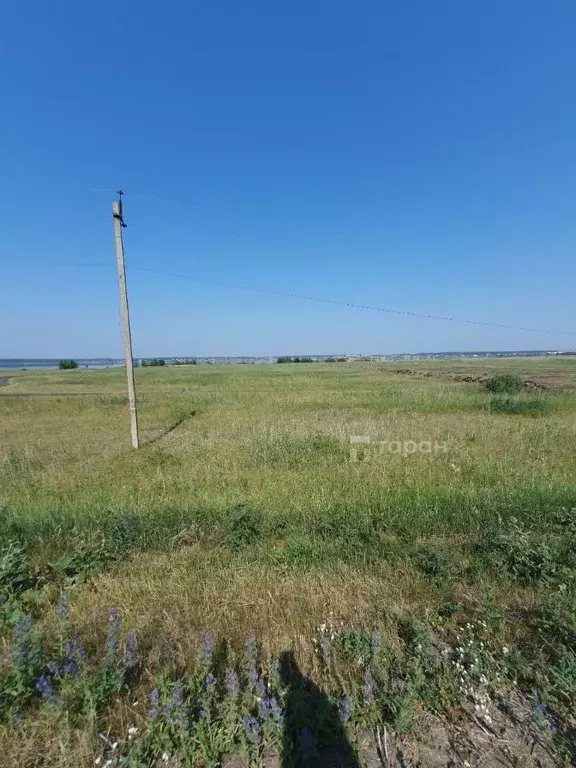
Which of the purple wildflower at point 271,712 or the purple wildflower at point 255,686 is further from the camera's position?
the purple wildflower at point 255,686

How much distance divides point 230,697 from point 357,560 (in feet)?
6.93

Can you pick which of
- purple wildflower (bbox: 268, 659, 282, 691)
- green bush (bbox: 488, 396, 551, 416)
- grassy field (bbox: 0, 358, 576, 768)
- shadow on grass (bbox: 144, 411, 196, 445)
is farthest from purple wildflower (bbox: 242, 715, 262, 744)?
green bush (bbox: 488, 396, 551, 416)

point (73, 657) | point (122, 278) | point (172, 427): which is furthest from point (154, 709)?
point (172, 427)

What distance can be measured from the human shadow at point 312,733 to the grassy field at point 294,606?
12 mm

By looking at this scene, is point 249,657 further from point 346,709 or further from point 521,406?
point 521,406

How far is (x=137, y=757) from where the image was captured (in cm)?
176

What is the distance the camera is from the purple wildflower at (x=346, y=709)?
197 cm

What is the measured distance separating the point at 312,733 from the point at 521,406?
17487 millimetres

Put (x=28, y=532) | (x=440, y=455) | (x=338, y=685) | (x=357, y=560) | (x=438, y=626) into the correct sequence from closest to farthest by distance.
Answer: (x=338, y=685) → (x=438, y=626) → (x=357, y=560) → (x=28, y=532) → (x=440, y=455)

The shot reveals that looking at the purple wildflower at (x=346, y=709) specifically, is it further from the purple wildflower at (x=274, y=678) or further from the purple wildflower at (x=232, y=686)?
the purple wildflower at (x=232, y=686)

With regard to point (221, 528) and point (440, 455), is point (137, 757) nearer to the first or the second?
point (221, 528)

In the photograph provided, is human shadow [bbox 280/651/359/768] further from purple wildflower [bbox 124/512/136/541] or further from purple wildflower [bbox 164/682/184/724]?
purple wildflower [bbox 124/512/136/541]

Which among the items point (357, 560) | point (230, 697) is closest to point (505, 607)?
point (357, 560)

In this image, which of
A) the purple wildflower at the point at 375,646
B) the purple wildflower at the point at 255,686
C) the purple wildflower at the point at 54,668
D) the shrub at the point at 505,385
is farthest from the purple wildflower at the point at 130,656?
the shrub at the point at 505,385
